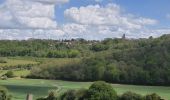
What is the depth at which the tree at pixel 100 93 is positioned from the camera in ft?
189

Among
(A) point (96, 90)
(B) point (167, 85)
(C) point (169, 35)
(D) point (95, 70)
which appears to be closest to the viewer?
(A) point (96, 90)

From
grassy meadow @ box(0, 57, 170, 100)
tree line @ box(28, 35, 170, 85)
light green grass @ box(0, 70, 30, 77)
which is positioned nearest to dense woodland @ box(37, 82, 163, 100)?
grassy meadow @ box(0, 57, 170, 100)

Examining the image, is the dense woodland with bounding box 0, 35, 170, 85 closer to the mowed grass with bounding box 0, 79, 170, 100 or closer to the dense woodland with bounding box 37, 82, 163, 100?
the mowed grass with bounding box 0, 79, 170, 100

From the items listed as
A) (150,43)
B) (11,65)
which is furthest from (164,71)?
(11,65)

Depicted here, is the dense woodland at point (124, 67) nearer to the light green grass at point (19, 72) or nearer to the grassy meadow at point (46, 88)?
the light green grass at point (19, 72)

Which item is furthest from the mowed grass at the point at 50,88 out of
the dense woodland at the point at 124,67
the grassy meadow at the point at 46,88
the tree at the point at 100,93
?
the tree at the point at 100,93

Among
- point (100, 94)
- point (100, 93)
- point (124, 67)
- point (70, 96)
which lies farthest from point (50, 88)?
point (100, 94)

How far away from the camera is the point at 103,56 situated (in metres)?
175

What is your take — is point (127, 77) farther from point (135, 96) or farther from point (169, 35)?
point (135, 96)

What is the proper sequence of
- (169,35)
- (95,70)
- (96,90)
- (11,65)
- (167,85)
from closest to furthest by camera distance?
(96,90), (167,85), (95,70), (11,65), (169,35)

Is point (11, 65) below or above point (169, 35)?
below

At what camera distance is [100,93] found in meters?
57.8

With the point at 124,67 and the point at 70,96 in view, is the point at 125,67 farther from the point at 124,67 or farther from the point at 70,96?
the point at 70,96

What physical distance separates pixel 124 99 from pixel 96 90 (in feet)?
16.9
